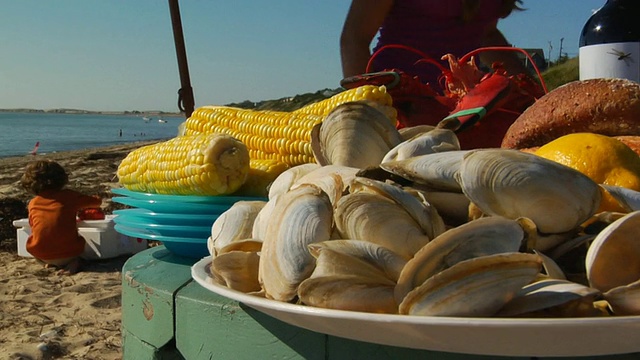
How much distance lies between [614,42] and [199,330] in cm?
130

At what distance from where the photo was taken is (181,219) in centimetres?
137

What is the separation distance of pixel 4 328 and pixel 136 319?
325 cm

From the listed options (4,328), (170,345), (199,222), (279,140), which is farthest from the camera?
(4,328)

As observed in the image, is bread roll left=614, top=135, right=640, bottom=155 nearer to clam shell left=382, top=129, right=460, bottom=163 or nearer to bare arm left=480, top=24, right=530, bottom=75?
clam shell left=382, top=129, right=460, bottom=163

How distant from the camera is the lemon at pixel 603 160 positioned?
2.97 ft

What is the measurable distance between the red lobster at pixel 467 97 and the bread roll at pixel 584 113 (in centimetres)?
31

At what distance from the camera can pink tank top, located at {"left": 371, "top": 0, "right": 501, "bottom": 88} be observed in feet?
8.10

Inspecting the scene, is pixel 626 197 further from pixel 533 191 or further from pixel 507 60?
pixel 507 60

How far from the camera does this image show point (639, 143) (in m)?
1.04

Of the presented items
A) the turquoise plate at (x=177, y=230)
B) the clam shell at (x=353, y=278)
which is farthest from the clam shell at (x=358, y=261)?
the turquoise plate at (x=177, y=230)

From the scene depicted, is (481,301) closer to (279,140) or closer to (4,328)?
(279,140)

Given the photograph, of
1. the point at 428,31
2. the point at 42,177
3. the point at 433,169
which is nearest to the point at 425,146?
the point at 433,169

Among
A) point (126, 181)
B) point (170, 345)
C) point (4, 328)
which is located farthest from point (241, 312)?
point (4, 328)

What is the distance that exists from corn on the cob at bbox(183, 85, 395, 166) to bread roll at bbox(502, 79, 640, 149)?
1.49 feet
